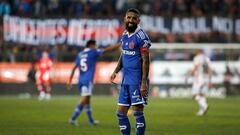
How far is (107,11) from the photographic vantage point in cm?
4116

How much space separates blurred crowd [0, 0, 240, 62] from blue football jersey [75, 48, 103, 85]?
62.9 feet

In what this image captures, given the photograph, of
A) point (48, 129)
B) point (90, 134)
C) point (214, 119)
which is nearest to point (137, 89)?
point (90, 134)

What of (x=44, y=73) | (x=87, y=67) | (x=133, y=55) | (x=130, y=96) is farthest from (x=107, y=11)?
(x=130, y=96)

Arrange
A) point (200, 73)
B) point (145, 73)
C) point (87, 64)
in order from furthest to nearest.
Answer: point (200, 73) → point (87, 64) → point (145, 73)

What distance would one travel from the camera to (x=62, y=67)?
4203cm

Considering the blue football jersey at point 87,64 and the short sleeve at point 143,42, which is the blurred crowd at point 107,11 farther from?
the short sleeve at point 143,42

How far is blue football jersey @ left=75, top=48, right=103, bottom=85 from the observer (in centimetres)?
2144

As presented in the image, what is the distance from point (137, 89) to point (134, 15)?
4.88 feet

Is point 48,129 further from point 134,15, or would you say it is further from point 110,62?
point 110,62

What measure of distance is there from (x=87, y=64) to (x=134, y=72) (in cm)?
743

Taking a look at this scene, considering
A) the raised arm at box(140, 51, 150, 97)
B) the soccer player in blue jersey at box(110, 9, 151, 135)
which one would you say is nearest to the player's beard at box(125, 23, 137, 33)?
the soccer player in blue jersey at box(110, 9, 151, 135)

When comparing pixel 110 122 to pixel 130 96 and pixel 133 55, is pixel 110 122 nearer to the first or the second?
pixel 130 96

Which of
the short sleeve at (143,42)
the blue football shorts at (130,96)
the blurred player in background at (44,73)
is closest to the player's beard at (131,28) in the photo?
the short sleeve at (143,42)

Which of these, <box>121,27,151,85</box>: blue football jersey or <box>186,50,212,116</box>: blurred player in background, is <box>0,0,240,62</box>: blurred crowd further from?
<box>121,27,151,85</box>: blue football jersey
